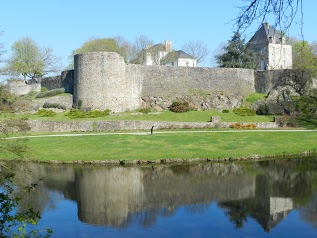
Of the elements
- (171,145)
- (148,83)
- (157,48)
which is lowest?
(171,145)

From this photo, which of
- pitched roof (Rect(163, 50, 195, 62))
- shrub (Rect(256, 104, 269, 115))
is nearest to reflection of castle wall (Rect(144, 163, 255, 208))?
shrub (Rect(256, 104, 269, 115))

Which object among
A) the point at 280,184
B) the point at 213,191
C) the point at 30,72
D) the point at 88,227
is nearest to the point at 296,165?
the point at 280,184

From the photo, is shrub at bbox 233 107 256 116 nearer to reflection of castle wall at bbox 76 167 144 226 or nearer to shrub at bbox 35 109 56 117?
shrub at bbox 35 109 56 117

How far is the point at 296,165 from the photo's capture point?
25.0m

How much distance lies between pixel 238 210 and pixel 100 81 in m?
28.4

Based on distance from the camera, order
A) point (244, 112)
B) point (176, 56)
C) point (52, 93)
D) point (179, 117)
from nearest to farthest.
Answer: point (179, 117) → point (244, 112) → point (52, 93) → point (176, 56)

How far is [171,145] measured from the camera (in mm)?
29094

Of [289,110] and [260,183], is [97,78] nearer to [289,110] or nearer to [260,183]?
[289,110]

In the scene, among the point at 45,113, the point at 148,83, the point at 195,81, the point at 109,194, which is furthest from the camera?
the point at 195,81

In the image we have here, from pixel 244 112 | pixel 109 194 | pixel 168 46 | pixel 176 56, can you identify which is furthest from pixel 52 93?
pixel 168 46

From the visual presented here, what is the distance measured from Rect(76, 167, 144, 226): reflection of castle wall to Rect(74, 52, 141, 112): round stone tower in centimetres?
1923

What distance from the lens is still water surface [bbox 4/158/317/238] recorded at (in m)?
14.3

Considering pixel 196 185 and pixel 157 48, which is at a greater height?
pixel 157 48

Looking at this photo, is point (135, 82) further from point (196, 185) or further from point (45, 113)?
point (196, 185)
